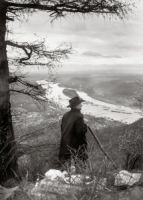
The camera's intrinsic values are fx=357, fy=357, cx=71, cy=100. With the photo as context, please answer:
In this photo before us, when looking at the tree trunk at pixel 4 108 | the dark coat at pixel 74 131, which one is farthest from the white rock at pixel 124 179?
the tree trunk at pixel 4 108

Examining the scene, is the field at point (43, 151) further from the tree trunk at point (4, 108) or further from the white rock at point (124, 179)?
the tree trunk at point (4, 108)

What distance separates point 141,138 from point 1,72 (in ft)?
11.0

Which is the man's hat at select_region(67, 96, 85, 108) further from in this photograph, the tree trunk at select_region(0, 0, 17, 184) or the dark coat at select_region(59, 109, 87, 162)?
the tree trunk at select_region(0, 0, 17, 184)

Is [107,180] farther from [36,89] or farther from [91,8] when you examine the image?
[36,89]

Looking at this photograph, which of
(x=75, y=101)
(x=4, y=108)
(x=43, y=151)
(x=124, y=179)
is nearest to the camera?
(x=124, y=179)

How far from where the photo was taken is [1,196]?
3836 millimetres

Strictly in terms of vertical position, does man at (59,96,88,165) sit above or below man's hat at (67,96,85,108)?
below

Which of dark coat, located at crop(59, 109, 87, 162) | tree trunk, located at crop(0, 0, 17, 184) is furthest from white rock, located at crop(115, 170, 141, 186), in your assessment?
tree trunk, located at crop(0, 0, 17, 184)

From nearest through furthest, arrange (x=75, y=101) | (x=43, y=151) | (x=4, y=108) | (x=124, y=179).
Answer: (x=124, y=179)
(x=75, y=101)
(x=4, y=108)
(x=43, y=151)

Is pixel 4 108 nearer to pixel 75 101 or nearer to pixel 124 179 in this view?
pixel 75 101

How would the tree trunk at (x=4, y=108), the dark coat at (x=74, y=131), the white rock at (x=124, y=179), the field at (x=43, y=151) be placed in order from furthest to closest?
the tree trunk at (x=4, y=108) < the dark coat at (x=74, y=131) < the white rock at (x=124, y=179) < the field at (x=43, y=151)

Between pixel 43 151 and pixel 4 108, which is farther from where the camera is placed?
pixel 43 151

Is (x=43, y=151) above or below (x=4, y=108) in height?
below

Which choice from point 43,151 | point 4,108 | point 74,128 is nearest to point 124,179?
point 74,128
